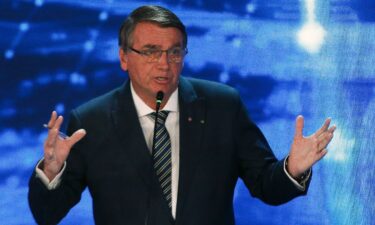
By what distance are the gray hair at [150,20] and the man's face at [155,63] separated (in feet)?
0.05

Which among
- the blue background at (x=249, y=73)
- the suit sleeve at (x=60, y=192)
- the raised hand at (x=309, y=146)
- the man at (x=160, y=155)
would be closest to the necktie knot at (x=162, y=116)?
the man at (x=160, y=155)

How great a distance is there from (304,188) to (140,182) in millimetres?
555

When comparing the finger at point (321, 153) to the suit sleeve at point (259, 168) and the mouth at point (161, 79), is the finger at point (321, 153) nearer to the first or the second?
the suit sleeve at point (259, 168)

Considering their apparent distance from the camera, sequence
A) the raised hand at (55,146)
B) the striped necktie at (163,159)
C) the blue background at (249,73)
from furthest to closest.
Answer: the blue background at (249,73) < the striped necktie at (163,159) < the raised hand at (55,146)

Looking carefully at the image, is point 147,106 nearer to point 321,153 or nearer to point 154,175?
point 154,175

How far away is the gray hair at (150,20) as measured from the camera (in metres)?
2.76

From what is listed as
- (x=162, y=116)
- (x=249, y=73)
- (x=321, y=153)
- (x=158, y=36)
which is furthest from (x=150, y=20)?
(x=249, y=73)

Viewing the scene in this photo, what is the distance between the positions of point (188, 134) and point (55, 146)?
19.3 inches

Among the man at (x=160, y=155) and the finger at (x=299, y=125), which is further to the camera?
the man at (x=160, y=155)

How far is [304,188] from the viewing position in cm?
262

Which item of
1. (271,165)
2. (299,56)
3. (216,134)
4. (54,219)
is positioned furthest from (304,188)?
(299,56)

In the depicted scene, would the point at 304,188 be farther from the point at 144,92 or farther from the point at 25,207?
the point at 25,207

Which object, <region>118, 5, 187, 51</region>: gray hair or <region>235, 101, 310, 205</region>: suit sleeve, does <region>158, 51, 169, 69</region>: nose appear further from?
<region>235, 101, 310, 205</region>: suit sleeve

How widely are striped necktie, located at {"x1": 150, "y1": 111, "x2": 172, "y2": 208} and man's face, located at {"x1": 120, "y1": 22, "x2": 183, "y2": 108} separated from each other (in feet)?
0.43
